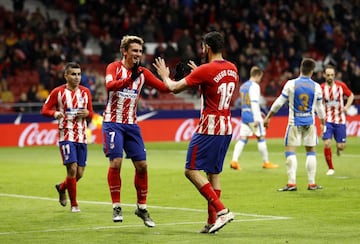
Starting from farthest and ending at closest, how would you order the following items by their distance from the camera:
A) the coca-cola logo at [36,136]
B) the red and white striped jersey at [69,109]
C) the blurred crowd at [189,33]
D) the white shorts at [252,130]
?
the blurred crowd at [189,33], the coca-cola logo at [36,136], the white shorts at [252,130], the red and white striped jersey at [69,109]

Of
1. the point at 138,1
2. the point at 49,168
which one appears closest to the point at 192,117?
the point at 138,1

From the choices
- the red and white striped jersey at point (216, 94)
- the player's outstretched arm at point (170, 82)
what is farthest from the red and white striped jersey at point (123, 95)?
the red and white striped jersey at point (216, 94)

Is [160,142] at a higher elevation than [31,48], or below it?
below

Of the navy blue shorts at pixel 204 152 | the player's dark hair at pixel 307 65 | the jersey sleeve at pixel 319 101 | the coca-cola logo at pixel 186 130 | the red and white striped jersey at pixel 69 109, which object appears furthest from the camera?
the coca-cola logo at pixel 186 130

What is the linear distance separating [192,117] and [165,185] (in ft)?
49.7

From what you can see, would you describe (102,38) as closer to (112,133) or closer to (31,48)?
(31,48)

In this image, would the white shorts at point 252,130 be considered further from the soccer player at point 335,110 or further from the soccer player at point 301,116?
the soccer player at point 301,116

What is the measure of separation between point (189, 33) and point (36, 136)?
1057 centimetres

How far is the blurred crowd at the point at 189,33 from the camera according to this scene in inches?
1362

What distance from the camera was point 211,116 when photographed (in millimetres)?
11914

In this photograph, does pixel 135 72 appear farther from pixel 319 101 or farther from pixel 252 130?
pixel 252 130

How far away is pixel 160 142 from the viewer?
33.2 meters

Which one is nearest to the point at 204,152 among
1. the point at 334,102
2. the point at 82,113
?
the point at 82,113

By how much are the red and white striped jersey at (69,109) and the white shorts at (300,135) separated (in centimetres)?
410
